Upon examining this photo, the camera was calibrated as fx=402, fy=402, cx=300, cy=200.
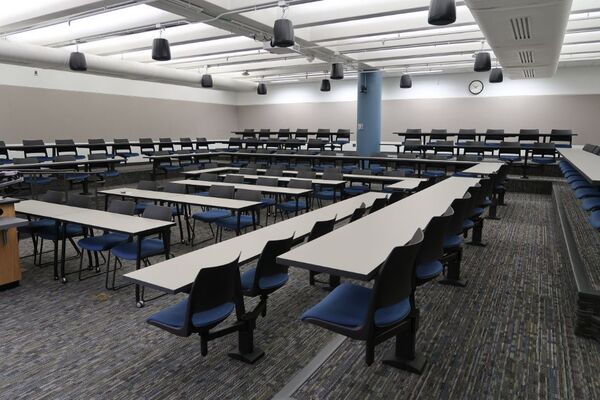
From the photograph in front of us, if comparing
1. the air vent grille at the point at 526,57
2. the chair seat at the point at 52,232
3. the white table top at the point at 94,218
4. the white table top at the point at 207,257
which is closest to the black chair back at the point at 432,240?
the white table top at the point at 207,257

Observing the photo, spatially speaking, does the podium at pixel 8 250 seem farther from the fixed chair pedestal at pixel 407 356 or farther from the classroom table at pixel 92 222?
the fixed chair pedestal at pixel 407 356

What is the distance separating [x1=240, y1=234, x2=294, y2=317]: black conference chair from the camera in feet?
9.60

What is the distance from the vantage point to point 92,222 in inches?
168

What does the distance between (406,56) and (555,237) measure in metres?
7.39

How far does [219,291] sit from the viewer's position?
2592 mm

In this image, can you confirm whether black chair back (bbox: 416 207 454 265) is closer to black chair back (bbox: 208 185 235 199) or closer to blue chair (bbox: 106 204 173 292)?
blue chair (bbox: 106 204 173 292)

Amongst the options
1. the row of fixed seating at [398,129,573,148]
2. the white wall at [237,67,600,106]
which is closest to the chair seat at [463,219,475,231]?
the row of fixed seating at [398,129,573,148]

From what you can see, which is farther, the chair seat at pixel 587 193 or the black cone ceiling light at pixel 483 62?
the black cone ceiling light at pixel 483 62

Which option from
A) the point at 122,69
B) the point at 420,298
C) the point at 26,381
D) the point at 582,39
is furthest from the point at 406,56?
the point at 26,381

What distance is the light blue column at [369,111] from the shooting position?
1344 cm

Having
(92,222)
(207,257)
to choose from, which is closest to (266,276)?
(207,257)

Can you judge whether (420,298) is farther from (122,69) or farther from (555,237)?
(122,69)

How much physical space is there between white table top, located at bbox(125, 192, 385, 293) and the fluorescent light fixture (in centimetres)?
607

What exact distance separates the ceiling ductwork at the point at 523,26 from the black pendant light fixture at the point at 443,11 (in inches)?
36.6
